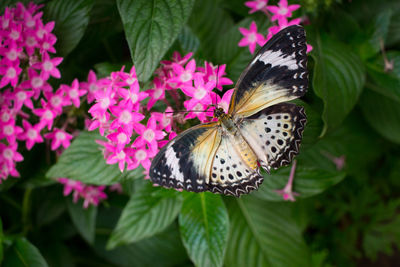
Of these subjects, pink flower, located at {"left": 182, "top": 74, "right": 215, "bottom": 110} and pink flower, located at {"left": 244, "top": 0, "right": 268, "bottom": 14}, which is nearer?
pink flower, located at {"left": 182, "top": 74, "right": 215, "bottom": 110}

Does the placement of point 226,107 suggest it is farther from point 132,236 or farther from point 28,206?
point 28,206

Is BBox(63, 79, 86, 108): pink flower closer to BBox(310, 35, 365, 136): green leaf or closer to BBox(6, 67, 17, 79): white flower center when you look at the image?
BBox(6, 67, 17, 79): white flower center

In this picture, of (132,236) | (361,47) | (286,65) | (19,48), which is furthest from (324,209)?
(19,48)

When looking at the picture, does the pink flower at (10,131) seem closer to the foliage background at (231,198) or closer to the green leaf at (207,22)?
the foliage background at (231,198)

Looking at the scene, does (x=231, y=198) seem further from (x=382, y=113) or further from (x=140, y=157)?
(x=382, y=113)

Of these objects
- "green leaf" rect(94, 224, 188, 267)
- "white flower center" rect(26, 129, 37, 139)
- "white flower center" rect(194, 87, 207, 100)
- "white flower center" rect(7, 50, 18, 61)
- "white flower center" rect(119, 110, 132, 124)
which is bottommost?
"green leaf" rect(94, 224, 188, 267)

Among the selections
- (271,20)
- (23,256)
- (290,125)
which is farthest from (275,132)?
(23,256)

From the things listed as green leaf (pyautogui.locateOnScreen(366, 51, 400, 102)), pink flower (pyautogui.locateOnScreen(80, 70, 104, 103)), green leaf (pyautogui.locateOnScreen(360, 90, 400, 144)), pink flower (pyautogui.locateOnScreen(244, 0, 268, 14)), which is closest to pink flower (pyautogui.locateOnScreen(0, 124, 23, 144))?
pink flower (pyautogui.locateOnScreen(80, 70, 104, 103))

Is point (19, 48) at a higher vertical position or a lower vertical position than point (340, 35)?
higher
